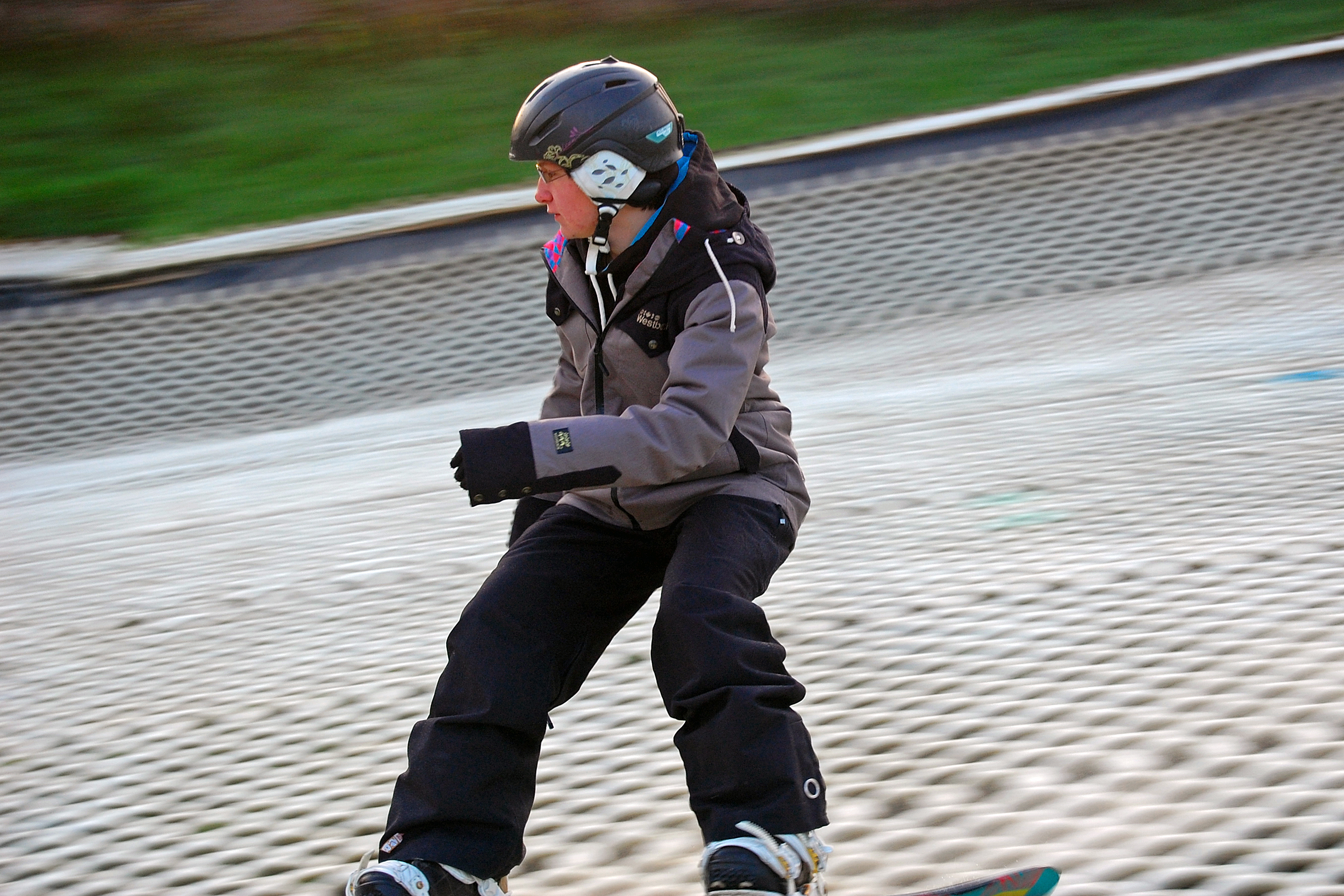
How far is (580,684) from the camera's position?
1669 mm

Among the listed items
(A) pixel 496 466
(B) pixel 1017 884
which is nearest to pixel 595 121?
(A) pixel 496 466

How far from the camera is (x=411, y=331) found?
20.3 feet

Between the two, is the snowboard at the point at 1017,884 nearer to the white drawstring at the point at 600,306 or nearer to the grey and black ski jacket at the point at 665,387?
the grey and black ski jacket at the point at 665,387

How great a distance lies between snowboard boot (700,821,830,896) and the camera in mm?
1398

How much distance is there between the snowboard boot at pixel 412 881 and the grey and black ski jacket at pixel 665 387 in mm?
417

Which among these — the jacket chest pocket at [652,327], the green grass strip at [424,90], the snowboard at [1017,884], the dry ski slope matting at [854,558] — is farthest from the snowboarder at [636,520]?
the green grass strip at [424,90]

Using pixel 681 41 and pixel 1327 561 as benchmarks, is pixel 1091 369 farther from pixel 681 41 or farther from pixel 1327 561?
pixel 681 41

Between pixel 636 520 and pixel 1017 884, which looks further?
pixel 636 520

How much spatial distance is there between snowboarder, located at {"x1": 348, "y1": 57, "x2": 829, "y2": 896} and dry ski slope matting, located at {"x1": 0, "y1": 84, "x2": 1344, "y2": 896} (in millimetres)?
314

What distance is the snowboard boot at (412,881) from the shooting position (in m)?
1.43

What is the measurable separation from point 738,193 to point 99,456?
423 centimetres

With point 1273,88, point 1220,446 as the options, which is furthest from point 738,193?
point 1273,88

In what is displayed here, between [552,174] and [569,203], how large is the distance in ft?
0.17

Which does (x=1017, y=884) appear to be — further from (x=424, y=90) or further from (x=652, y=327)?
(x=424, y=90)
